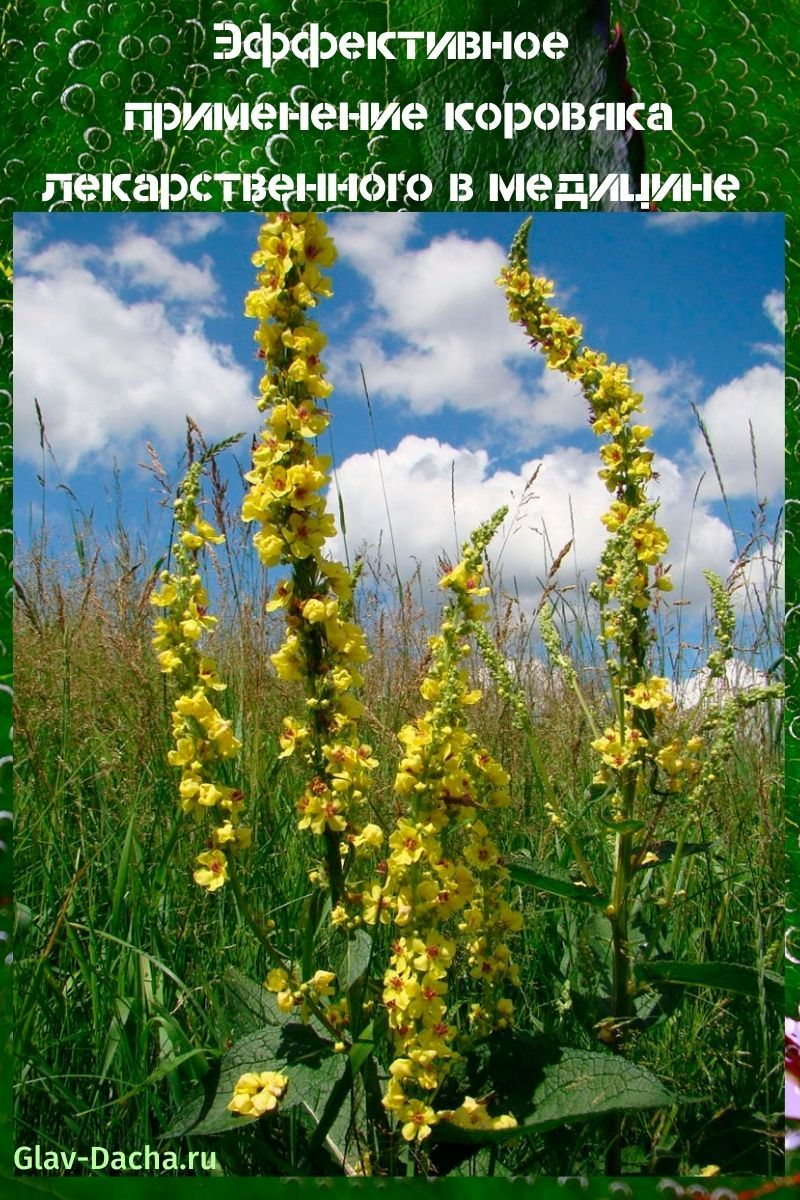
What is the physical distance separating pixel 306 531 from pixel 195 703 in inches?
16.4

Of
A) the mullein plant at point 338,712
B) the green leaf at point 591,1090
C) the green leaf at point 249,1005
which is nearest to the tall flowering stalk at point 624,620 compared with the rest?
the green leaf at point 591,1090

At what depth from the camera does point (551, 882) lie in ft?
6.70

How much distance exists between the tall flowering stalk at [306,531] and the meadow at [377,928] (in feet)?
0.10

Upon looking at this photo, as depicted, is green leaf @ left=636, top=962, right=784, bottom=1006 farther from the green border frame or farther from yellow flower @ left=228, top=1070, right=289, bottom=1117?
yellow flower @ left=228, top=1070, right=289, bottom=1117

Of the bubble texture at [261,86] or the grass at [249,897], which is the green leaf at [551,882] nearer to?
the grass at [249,897]

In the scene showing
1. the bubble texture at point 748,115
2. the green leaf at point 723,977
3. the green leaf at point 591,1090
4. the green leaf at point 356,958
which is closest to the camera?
the green leaf at point 591,1090

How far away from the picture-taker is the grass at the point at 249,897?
6.84 feet

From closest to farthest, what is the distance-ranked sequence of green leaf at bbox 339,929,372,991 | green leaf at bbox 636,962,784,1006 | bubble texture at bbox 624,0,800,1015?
green leaf at bbox 339,929,372,991 < green leaf at bbox 636,962,784,1006 < bubble texture at bbox 624,0,800,1015

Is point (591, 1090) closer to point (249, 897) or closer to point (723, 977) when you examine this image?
point (723, 977)

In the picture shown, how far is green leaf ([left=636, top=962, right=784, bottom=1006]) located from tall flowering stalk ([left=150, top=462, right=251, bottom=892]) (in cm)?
104

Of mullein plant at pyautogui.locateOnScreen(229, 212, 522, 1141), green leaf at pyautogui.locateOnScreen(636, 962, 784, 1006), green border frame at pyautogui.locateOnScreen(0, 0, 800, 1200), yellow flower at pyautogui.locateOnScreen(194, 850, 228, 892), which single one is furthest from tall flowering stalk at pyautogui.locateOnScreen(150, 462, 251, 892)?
green leaf at pyautogui.locateOnScreen(636, 962, 784, 1006)

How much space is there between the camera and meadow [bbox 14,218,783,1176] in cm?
181

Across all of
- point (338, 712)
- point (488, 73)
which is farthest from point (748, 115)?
point (338, 712)

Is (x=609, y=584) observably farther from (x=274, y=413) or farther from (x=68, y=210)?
(x=68, y=210)
